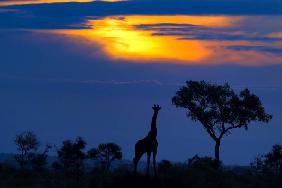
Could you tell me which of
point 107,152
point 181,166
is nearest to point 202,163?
point 181,166

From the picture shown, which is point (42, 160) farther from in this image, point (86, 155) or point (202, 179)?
point (202, 179)

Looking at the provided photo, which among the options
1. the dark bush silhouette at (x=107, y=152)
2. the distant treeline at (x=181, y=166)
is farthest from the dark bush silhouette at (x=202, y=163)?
the dark bush silhouette at (x=107, y=152)

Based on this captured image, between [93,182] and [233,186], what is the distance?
7.90 m

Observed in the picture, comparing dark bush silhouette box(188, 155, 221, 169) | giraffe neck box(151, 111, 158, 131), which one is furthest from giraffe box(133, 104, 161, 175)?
dark bush silhouette box(188, 155, 221, 169)

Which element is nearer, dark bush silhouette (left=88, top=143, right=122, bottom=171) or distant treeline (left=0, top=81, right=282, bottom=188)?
distant treeline (left=0, top=81, right=282, bottom=188)

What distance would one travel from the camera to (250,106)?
2837 inches

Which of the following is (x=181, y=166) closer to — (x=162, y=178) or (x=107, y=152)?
(x=162, y=178)

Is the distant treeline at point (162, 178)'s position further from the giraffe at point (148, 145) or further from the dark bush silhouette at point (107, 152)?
the dark bush silhouette at point (107, 152)

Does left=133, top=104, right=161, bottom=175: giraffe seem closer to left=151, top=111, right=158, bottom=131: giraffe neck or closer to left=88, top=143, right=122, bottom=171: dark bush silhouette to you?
left=151, top=111, right=158, bottom=131: giraffe neck

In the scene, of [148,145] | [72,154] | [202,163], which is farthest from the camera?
[72,154]

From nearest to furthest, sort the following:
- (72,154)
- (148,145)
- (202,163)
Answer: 1. (148,145)
2. (202,163)
3. (72,154)

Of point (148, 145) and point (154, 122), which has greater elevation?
point (154, 122)

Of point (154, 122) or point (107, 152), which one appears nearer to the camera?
point (154, 122)

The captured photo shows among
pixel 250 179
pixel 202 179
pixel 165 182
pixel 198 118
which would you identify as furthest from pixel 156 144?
pixel 198 118
